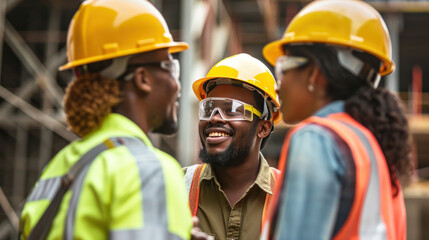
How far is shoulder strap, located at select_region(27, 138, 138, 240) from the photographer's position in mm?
2504

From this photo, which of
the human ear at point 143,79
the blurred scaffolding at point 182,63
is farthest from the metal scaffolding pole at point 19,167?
the human ear at point 143,79

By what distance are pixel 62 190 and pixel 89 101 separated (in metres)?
0.40

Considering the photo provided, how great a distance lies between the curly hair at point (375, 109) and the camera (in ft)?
8.70

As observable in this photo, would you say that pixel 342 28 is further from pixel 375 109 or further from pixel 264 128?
pixel 264 128

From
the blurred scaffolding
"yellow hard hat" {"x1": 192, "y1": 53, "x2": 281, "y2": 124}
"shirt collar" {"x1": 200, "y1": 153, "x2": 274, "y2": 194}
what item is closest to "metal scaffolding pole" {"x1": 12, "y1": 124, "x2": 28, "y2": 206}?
the blurred scaffolding

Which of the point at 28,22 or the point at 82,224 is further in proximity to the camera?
the point at 28,22

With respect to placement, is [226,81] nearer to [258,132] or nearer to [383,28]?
[258,132]

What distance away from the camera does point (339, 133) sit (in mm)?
2471

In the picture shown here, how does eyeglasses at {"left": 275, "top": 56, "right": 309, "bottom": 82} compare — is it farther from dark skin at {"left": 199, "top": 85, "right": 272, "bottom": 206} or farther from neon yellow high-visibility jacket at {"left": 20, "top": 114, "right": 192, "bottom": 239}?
dark skin at {"left": 199, "top": 85, "right": 272, "bottom": 206}

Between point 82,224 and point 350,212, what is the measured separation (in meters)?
1.01

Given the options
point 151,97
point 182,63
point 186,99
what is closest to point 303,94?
point 151,97

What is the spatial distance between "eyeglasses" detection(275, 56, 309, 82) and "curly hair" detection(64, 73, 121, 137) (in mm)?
737

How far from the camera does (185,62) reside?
12.4 m

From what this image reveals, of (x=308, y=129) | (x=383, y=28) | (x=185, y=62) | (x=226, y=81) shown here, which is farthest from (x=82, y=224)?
(x=185, y=62)
